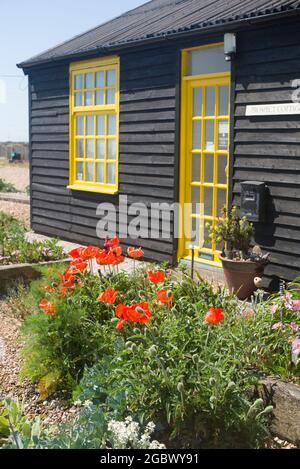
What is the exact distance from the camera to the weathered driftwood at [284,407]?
3791 millimetres

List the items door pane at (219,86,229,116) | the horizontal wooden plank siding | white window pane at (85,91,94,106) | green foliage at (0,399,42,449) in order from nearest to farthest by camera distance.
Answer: green foliage at (0,399,42,449) → the horizontal wooden plank siding → door pane at (219,86,229,116) → white window pane at (85,91,94,106)

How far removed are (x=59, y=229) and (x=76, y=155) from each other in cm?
133

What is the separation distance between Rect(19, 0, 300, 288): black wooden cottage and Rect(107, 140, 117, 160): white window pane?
0.08 ft

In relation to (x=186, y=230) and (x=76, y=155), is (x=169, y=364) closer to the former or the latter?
(x=186, y=230)

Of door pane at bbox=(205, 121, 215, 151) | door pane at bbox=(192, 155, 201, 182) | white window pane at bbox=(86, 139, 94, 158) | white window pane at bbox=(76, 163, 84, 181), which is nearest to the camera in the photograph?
door pane at bbox=(205, 121, 215, 151)

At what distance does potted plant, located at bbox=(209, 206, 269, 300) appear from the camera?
667 cm

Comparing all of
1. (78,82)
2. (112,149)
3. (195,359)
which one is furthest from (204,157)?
(195,359)

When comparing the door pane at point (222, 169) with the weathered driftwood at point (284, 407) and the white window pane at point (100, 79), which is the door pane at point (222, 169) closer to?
the white window pane at point (100, 79)

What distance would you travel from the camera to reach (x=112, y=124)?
9664mm

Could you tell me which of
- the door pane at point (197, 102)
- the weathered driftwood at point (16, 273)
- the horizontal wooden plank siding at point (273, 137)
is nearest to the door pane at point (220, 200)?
the horizontal wooden plank siding at point (273, 137)

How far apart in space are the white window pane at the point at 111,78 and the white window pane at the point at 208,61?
173 cm

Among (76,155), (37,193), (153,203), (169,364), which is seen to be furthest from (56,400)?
(37,193)

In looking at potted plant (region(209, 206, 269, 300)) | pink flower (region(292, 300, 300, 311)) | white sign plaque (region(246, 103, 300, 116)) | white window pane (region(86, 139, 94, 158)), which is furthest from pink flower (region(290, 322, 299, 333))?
white window pane (region(86, 139, 94, 158))

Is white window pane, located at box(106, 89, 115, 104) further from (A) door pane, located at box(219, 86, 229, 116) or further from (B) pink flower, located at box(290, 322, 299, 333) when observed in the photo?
(B) pink flower, located at box(290, 322, 299, 333)
